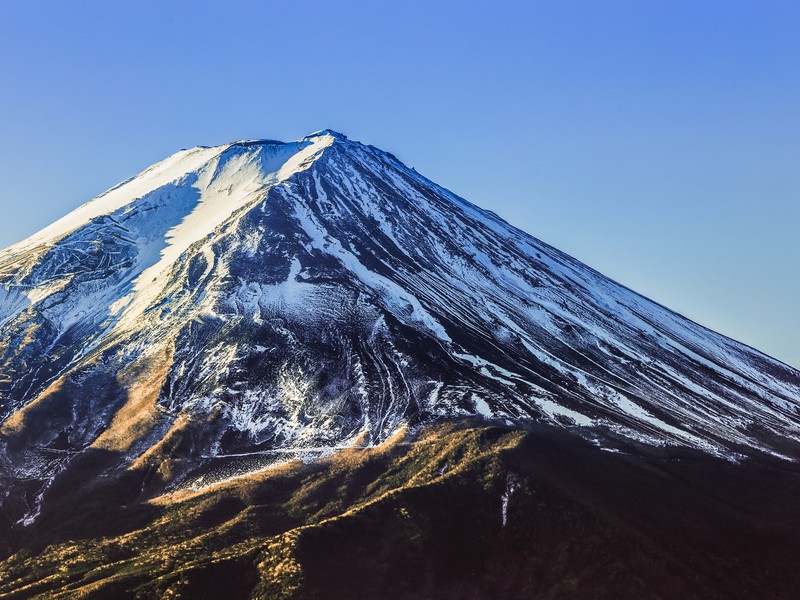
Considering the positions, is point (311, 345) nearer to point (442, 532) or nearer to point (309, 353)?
point (309, 353)

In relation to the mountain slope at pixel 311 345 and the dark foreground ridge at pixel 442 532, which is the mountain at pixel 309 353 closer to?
the mountain slope at pixel 311 345

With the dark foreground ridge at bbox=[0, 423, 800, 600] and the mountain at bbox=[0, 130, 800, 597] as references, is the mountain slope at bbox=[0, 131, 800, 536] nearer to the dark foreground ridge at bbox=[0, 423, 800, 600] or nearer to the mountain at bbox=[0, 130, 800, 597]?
the mountain at bbox=[0, 130, 800, 597]

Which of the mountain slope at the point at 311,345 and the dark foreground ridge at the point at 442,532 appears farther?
the mountain slope at the point at 311,345

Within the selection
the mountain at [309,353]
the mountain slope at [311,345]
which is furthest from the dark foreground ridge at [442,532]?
the mountain slope at [311,345]

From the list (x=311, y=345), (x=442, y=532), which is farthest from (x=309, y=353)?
(x=442, y=532)

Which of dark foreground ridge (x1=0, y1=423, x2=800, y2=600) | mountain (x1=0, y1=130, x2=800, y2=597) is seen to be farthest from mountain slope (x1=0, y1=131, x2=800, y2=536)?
dark foreground ridge (x1=0, y1=423, x2=800, y2=600)

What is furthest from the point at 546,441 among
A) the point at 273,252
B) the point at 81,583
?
the point at 273,252
